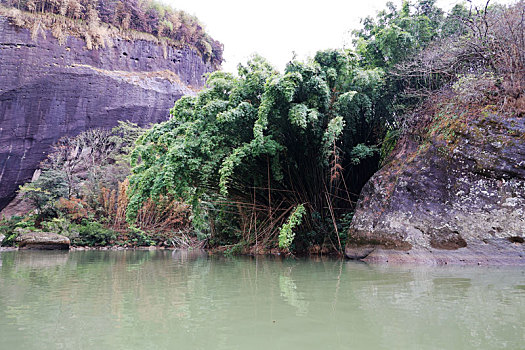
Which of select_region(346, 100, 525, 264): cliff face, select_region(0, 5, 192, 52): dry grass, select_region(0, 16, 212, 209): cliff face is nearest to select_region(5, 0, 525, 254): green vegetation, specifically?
select_region(346, 100, 525, 264): cliff face

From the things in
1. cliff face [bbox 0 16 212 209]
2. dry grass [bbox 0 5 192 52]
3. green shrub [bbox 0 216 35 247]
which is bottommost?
green shrub [bbox 0 216 35 247]

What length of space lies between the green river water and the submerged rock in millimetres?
8253

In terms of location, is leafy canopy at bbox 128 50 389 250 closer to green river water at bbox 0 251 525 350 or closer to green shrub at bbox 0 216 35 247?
green river water at bbox 0 251 525 350

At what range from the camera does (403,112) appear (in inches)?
291

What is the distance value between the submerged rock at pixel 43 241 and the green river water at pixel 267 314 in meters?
8.25

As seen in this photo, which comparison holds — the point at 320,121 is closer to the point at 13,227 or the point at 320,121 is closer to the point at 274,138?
the point at 274,138

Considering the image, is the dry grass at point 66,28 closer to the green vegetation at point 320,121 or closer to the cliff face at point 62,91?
the cliff face at point 62,91

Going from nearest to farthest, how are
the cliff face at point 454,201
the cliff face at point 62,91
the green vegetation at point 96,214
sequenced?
1. the cliff face at point 454,201
2. the green vegetation at point 96,214
3. the cliff face at point 62,91

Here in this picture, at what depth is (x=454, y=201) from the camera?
537 cm

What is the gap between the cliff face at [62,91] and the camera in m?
18.3

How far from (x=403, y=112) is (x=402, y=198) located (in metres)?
2.37

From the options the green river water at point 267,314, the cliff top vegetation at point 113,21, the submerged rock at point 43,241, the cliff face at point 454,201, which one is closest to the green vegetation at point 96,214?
the submerged rock at point 43,241

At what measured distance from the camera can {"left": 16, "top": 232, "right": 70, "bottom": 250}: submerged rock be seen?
1091cm

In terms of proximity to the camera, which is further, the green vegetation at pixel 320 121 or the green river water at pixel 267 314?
the green vegetation at pixel 320 121
